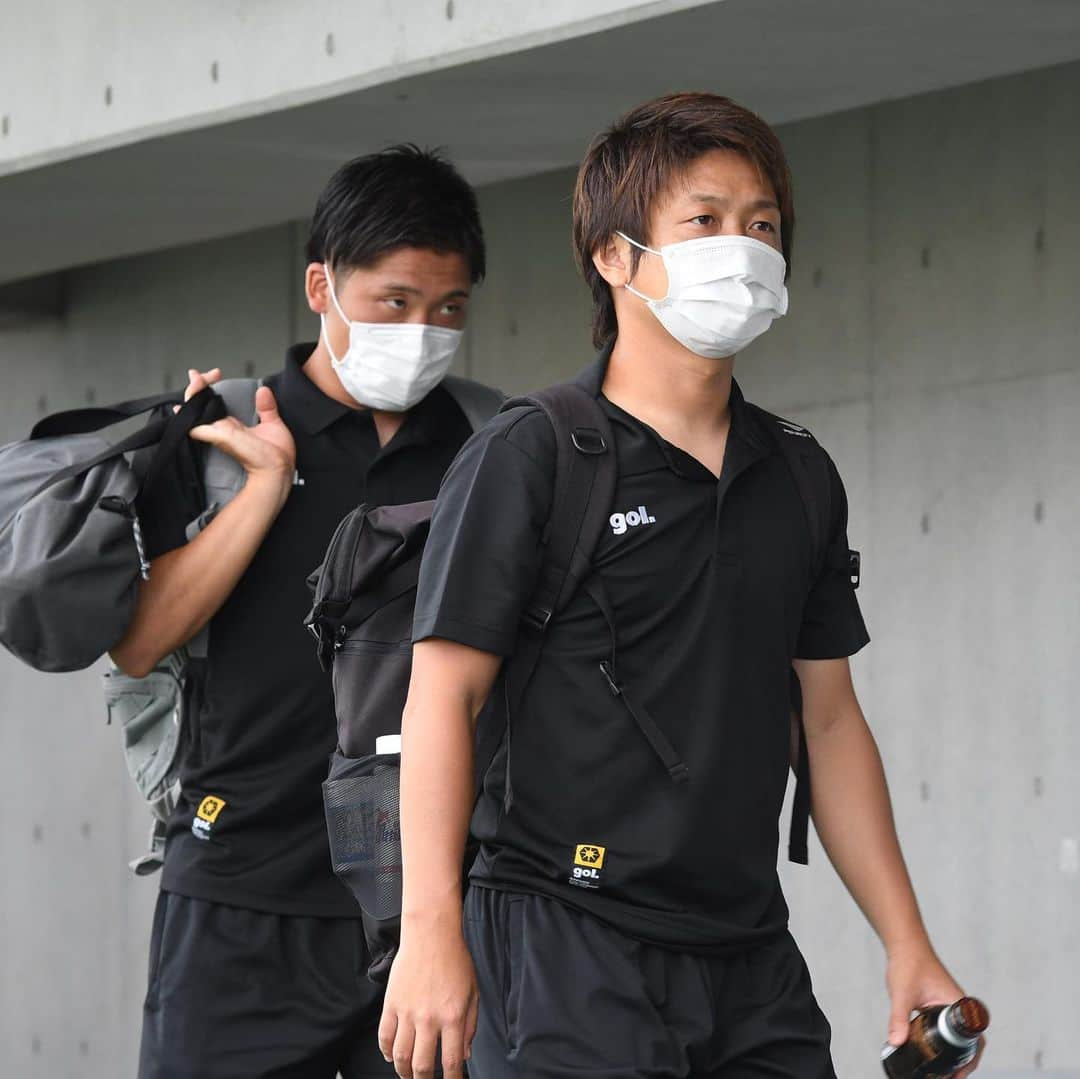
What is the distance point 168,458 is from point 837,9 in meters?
1.58

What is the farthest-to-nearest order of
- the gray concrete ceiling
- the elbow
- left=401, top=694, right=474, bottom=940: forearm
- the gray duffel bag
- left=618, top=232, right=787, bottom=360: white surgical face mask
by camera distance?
the gray concrete ceiling < the elbow < the gray duffel bag < left=618, top=232, right=787, bottom=360: white surgical face mask < left=401, top=694, right=474, bottom=940: forearm

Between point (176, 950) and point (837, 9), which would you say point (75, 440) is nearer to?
point (176, 950)

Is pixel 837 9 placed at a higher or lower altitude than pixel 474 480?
higher

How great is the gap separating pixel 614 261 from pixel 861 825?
0.77 meters

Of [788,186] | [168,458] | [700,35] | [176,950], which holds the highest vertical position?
[700,35]

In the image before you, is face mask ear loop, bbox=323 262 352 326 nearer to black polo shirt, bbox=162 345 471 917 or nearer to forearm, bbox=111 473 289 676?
black polo shirt, bbox=162 345 471 917

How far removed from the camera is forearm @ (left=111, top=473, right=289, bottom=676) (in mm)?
3424

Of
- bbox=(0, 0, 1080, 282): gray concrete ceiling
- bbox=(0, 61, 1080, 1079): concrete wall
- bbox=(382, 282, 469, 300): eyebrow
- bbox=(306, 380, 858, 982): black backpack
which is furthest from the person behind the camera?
bbox=(0, 61, 1080, 1079): concrete wall

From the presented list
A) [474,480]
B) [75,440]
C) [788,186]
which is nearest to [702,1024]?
[474,480]

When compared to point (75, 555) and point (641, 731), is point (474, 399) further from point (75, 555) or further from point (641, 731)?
point (641, 731)

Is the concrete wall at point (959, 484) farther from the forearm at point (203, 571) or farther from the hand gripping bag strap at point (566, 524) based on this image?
the hand gripping bag strap at point (566, 524)

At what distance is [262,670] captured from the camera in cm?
346

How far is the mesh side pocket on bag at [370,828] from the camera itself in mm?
2893

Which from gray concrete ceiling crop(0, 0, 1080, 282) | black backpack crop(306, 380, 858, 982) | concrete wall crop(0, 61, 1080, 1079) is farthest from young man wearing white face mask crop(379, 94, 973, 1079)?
concrete wall crop(0, 61, 1080, 1079)
